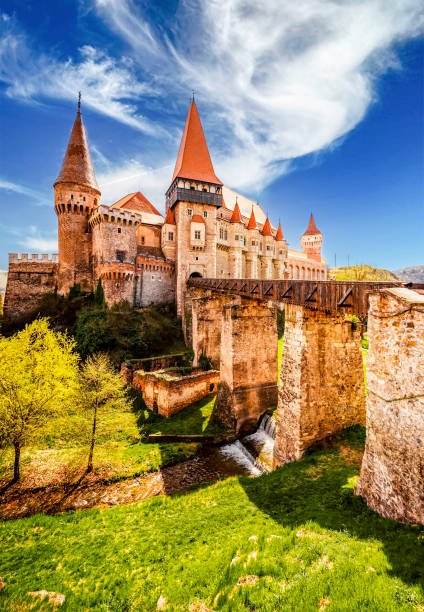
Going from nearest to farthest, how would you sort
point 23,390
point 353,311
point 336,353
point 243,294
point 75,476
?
point 353,311 → point 336,353 → point 23,390 → point 75,476 → point 243,294

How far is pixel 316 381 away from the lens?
9.05 m

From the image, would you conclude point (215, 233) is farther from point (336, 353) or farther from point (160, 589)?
point (160, 589)

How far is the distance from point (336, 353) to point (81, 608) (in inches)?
352

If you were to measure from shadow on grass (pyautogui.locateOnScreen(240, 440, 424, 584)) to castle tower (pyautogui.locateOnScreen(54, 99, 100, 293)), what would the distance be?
26222mm

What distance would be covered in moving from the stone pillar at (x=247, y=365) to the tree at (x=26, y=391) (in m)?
7.70

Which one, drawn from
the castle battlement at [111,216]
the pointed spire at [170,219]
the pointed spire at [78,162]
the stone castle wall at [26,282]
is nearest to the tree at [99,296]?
the stone castle wall at [26,282]

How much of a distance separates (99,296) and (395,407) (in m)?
26.6

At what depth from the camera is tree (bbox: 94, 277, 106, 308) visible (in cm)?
2672

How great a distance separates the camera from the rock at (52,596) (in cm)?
491

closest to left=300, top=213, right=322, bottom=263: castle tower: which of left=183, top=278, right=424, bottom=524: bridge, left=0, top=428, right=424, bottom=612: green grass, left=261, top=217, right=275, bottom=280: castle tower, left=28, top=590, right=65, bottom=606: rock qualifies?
left=261, top=217, right=275, bottom=280: castle tower

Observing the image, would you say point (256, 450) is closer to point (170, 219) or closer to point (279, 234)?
point (170, 219)

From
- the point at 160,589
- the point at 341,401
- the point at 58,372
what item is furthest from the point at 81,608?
the point at 341,401

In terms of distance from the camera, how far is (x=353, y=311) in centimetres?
687

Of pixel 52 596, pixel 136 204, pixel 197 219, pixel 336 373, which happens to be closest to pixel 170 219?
pixel 197 219
